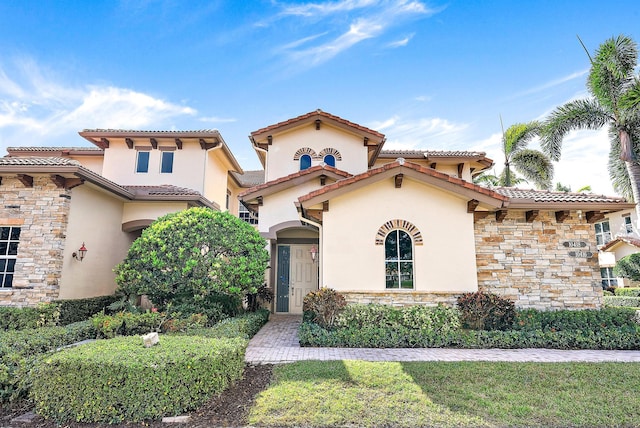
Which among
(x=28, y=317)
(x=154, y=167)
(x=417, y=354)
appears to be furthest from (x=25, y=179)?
(x=417, y=354)

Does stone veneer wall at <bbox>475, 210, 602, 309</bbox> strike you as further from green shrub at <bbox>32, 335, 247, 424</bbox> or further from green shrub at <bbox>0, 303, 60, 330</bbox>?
green shrub at <bbox>0, 303, 60, 330</bbox>

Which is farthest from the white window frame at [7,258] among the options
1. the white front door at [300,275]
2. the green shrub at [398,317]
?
the green shrub at [398,317]

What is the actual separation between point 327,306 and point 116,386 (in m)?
5.33

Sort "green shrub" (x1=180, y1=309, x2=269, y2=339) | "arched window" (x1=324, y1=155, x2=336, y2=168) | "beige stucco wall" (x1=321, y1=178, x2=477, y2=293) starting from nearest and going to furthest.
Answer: "green shrub" (x1=180, y1=309, x2=269, y2=339)
"beige stucco wall" (x1=321, y1=178, x2=477, y2=293)
"arched window" (x1=324, y1=155, x2=336, y2=168)

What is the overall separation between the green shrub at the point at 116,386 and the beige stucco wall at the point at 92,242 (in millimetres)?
6874

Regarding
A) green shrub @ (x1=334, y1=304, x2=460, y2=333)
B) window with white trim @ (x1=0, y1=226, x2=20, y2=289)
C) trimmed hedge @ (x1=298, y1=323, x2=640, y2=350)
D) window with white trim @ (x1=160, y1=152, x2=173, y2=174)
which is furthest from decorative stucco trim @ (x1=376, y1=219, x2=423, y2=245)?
window with white trim @ (x1=160, y1=152, x2=173, y2=174)

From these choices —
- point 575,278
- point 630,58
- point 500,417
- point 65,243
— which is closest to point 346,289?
point 500,417

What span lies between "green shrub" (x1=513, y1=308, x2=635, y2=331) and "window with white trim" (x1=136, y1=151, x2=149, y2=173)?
54.7 feet

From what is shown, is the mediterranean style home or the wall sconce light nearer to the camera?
the mediterranean style home

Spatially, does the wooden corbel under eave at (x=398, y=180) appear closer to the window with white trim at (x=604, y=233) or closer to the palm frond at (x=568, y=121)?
the palm frond at (x=568, y=121)

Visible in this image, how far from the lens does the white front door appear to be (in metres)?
14.2

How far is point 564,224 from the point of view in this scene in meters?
10.4

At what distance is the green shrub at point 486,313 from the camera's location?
8914 mm

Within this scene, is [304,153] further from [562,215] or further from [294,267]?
[562,215]
